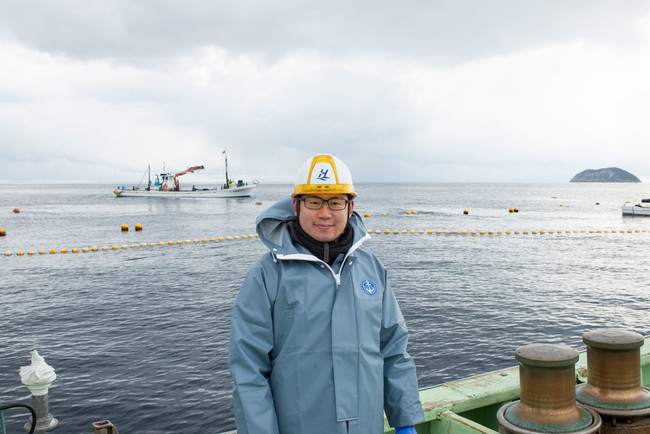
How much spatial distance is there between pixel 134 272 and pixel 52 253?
31.9ft

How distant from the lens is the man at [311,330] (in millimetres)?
2541

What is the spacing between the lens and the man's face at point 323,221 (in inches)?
109

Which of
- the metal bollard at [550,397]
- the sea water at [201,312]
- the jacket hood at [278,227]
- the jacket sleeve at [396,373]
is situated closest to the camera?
the jacket hood at [278,227]

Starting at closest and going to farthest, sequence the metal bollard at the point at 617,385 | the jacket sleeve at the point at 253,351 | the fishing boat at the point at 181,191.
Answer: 1. the jacket sleeve at the point at 253,351
2. the metal bollard at the point at 617,385
3. the fishing boat at the point at 181,191

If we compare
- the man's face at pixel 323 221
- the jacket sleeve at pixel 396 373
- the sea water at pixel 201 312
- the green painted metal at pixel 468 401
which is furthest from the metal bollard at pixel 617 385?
the sea water at pixel 201 312

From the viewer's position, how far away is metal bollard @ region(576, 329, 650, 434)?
4.14m

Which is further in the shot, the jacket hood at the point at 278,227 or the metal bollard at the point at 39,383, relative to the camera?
the metal bollard at the point at 39,383

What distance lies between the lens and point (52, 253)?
2980 cm

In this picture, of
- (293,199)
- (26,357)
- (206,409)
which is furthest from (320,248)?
(26,357)

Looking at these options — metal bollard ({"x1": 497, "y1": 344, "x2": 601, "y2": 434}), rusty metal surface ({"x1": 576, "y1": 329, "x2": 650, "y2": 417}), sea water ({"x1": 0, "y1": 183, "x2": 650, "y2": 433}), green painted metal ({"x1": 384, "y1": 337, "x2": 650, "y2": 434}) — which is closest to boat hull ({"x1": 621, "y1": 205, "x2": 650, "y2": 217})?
sea water ({"x1": 0, "y1": 183, "x2": 650, "y2": 433})

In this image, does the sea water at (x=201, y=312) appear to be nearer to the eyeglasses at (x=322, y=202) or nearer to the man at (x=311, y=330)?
the man at (x=311, y=330)

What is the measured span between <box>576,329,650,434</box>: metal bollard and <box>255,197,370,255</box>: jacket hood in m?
2.41

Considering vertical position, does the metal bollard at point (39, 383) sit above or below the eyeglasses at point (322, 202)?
below

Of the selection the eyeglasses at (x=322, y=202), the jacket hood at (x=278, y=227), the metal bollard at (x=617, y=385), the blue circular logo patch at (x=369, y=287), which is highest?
the eyeglasses at (x=322, y=202)
